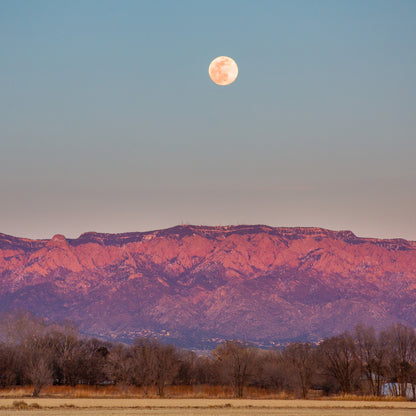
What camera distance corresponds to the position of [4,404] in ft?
189

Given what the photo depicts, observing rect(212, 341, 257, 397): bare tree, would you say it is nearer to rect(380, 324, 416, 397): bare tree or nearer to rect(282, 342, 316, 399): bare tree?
rect(282, 342, 316, 399): bare tree

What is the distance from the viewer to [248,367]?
8275 centimetres

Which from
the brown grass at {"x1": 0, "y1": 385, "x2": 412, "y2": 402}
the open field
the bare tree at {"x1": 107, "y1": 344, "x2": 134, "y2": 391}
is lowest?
the open field

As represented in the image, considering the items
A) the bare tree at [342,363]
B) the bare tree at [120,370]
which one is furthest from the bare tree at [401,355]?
the bare tree at [120,370]

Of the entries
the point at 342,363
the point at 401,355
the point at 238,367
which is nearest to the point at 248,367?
the point at 238,367

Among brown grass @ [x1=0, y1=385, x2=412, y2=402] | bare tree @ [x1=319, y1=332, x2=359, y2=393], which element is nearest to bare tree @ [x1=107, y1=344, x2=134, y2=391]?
brown grass @ [x1=0, y1=385, x2=412, y2=402]

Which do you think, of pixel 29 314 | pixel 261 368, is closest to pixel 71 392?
pixel 261 368

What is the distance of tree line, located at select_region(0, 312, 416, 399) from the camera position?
8044cm

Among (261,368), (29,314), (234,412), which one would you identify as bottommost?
(234,412)

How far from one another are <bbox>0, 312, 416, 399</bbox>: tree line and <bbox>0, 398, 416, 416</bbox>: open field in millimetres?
12093

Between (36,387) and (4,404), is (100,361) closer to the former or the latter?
(36,387)

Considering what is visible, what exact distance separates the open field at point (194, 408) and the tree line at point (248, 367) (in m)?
12.1

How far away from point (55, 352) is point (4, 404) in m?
39.3

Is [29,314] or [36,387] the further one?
[29,314]
